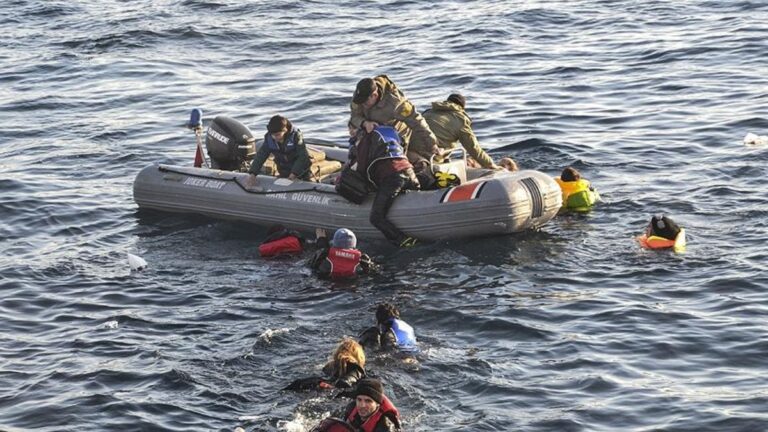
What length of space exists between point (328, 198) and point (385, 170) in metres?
1.10

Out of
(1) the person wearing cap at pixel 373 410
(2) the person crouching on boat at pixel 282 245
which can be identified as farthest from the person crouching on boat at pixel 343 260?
(1) the person wearing cap at pixel 373 410

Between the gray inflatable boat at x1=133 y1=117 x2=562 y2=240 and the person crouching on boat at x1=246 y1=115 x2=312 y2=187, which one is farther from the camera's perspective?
the person crouching on boat at x1=246 y1=115 x2=312 y2=187

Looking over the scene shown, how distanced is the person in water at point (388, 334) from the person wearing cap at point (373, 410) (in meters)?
2.02

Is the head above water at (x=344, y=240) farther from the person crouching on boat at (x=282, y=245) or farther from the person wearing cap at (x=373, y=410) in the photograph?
the person wearing cap at (x=373, y=410)

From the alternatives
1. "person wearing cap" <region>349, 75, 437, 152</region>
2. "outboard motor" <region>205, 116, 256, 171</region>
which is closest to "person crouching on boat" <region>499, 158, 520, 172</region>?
"person wearing cap" <region>349, 75, 437, 152</region>

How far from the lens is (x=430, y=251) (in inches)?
625

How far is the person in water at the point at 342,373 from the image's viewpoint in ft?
37.4

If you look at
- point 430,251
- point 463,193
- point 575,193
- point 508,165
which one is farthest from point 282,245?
point 575,193

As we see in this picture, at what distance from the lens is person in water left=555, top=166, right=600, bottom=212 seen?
55.4ft

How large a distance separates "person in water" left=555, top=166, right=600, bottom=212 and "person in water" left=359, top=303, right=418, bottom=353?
4972mm

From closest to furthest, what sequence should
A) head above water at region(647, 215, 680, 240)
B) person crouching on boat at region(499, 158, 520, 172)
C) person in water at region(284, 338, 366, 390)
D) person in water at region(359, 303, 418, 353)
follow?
1. person in water at region(284, 338, 366, 390)
2. person in water at region(359, 303, 418, 353)
3. head above water at region(647, 215, 680, 240)
4. person crouching on boat at region(499, 158, 520, 172)

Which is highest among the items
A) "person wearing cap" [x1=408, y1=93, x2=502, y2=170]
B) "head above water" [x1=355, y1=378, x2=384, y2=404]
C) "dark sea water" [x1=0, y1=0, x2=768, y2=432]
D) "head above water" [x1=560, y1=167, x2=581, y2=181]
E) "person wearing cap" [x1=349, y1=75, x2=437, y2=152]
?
"person wearing cap" [x1=349, y1=75, x2=437, y2=152]

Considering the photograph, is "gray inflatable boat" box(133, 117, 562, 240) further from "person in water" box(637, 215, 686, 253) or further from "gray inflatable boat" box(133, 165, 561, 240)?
"person in water" box(637, 215, 686, 253)

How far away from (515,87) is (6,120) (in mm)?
9632
